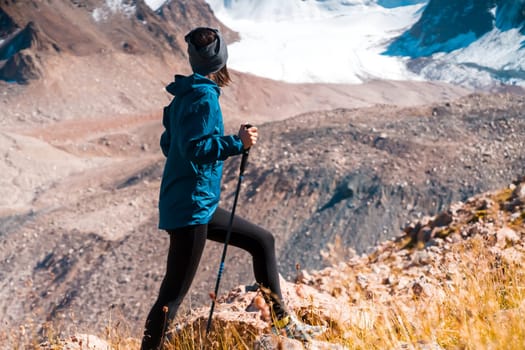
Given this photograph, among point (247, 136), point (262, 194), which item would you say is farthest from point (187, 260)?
point (262, 194)

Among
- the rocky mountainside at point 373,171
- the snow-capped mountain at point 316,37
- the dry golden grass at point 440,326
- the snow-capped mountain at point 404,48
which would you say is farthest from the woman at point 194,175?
the snow-capped mountain at point 316,37

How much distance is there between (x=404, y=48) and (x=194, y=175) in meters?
73.6

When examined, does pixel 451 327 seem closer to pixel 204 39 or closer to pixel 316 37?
pixel 204 39

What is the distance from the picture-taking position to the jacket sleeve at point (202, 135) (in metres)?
2.57

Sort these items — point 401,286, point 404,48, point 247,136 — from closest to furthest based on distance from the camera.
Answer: point 247,136, point 401,286, point 404,48

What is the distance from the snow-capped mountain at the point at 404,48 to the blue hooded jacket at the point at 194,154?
51395 mm

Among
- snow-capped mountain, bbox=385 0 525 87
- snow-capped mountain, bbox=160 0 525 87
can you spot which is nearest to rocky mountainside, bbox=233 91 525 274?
snow-capped mountain, bbox=160 0 525 87

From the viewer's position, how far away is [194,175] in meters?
2.66

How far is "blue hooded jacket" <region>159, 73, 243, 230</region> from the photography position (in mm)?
2592

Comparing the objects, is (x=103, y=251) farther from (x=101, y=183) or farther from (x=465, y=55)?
(x=465, y=55)

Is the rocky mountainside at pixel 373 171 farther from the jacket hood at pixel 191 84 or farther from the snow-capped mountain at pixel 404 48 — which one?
the snow-capped mountain at pixel 404 48

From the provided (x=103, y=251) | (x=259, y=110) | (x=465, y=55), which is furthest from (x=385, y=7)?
(x=103, y=251)

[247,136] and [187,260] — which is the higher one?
[247,136]

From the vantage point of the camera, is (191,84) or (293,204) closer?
(191,84)
